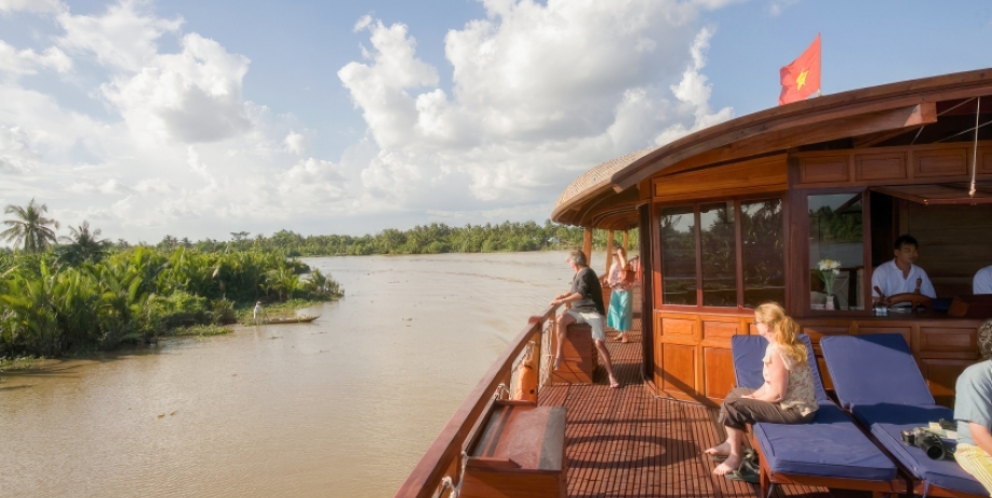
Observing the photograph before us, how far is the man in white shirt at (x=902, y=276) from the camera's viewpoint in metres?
5.05

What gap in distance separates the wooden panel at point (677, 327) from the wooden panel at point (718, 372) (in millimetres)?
217

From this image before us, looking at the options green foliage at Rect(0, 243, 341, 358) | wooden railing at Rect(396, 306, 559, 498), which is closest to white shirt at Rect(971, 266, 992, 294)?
wooden railing at Rect(396, 306, 559, 498)

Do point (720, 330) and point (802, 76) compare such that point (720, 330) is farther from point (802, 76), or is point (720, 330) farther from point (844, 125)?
point (802, 76)

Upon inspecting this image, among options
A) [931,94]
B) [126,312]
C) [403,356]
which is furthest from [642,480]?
[126,312]

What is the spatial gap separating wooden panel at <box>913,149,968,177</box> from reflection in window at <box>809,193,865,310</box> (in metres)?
0.55

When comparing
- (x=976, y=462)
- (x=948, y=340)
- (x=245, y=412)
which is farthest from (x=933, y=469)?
(x=245, y=412)

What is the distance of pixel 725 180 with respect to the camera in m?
5.23

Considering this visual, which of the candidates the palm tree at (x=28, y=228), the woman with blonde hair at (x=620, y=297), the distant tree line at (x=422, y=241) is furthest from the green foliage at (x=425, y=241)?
the woman with blonde hair at (x=620, y=297)

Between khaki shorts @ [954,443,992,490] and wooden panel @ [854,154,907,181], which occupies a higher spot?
wooden panel @ [854,154,907,181]

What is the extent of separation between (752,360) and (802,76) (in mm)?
4102

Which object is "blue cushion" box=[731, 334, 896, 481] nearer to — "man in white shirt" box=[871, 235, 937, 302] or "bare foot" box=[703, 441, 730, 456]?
"bare foot" box=[703, 441, 730, 456]

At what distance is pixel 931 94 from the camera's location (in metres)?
3.89

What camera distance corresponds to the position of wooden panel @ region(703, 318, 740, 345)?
17.3 ft

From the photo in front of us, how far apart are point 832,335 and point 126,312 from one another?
2231cm
